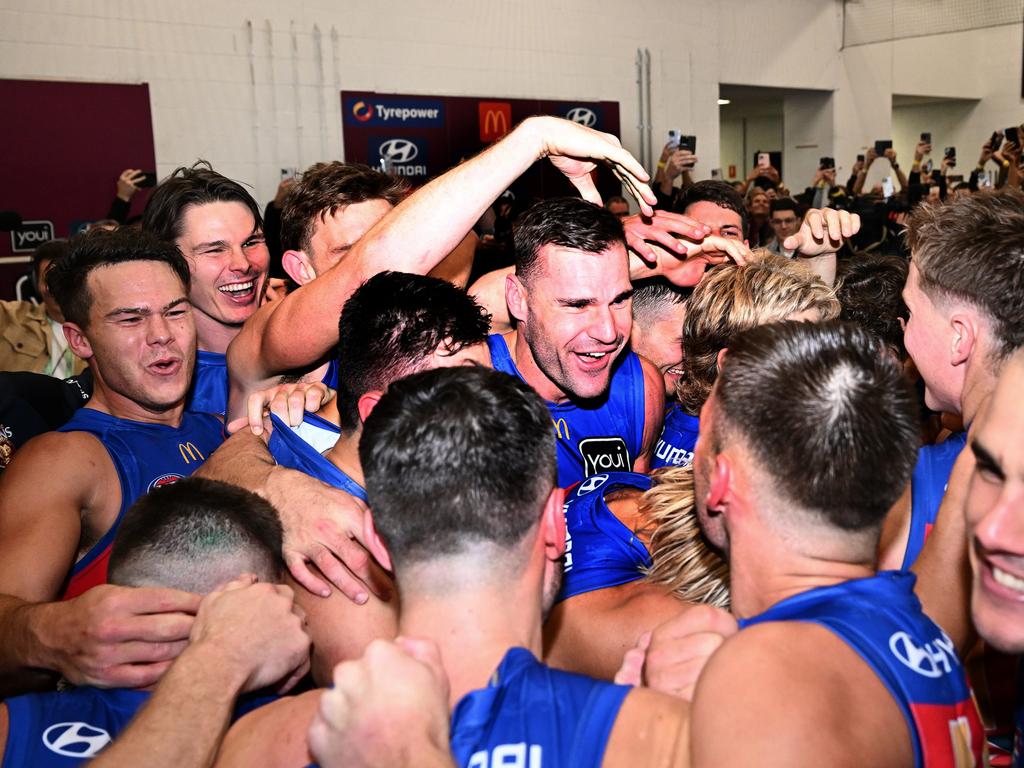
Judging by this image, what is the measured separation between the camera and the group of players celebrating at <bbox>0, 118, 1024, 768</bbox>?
4.75 feet

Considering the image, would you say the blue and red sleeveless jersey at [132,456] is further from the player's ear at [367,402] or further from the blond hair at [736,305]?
the blond hair at [736,305]

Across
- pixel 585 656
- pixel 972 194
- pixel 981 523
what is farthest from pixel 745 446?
pixel 972 194

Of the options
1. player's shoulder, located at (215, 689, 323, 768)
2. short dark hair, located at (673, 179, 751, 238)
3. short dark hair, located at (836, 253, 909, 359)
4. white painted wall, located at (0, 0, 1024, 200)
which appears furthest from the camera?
white painted wall, located at (0, 0, 1024, 200)

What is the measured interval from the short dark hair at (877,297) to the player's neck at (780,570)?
2.44 metres

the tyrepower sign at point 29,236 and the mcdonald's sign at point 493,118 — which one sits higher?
the mcdonald's sign at point 493,118

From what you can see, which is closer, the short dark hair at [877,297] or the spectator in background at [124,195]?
the short dark hair at [877,297]

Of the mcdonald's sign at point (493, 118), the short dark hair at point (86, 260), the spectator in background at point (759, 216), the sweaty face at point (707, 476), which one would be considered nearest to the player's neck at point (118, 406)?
the short dark hair at point (86, 260)

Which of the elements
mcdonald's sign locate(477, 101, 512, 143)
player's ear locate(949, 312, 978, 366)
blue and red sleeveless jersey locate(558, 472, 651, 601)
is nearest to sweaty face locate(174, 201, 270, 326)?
blue and red sleeveless jersey locate(558, 472, 651, 601)

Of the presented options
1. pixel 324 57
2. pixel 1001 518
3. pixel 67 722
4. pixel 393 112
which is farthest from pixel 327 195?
pixel 393 112

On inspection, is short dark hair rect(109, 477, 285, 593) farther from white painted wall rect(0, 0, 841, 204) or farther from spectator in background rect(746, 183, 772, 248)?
spectator in background rect(746, 183, 772, 248)

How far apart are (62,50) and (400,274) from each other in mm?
8345

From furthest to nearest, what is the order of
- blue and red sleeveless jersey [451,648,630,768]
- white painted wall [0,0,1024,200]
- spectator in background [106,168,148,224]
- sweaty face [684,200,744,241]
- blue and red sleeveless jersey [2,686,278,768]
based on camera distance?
white painted wall [0,0,1024,200] < spectator in background [106,168,148,224] < sweaty face [684,200,744,241] < blue and red sleeveless jersey [2,686,278,768] < blue and red sleeveless jersey [451,648,630,768]

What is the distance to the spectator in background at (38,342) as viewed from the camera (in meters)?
6.21

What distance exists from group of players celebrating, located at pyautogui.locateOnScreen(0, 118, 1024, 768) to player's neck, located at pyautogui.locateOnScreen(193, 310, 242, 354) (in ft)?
1.72
